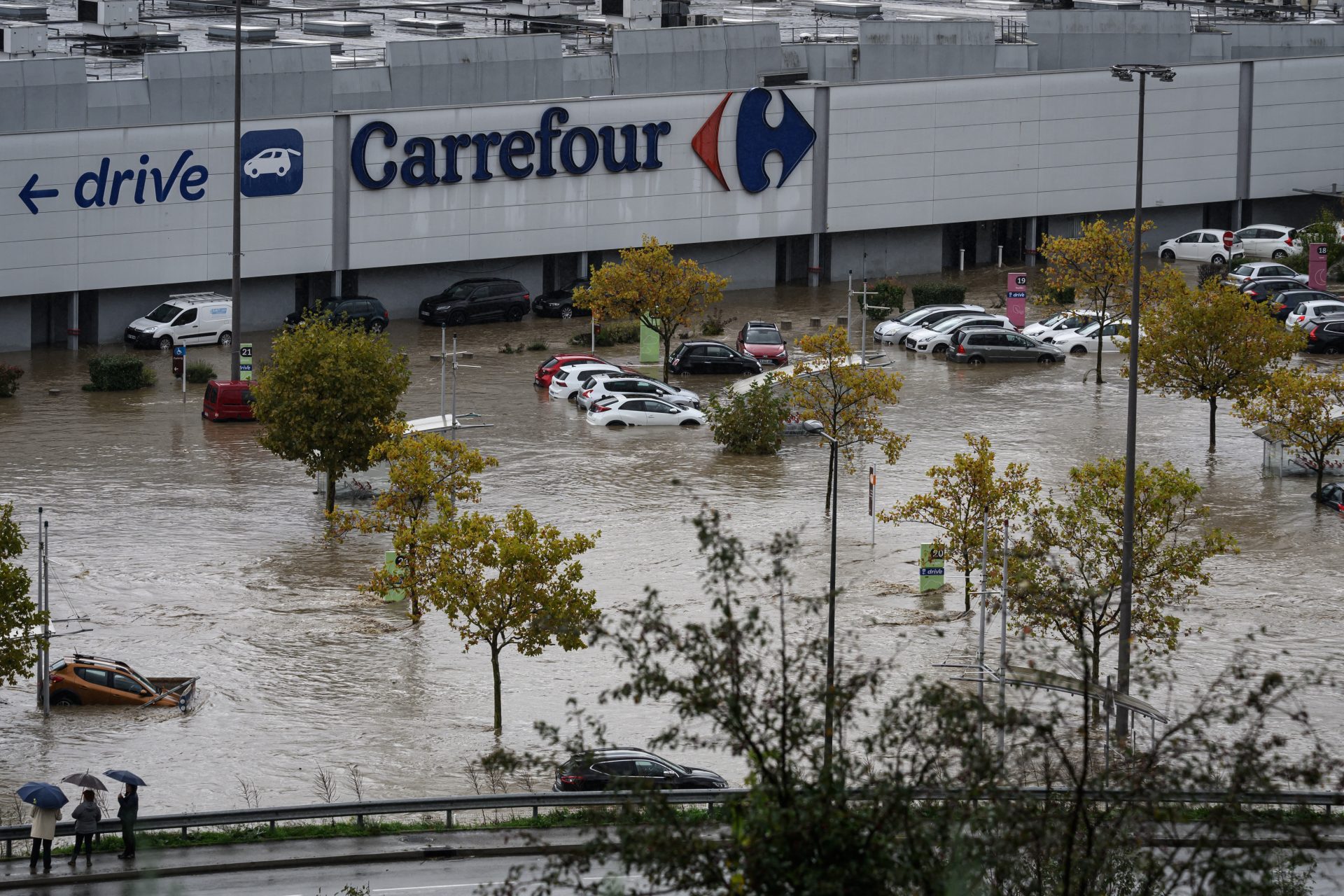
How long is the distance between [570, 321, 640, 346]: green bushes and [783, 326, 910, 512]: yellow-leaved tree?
48.5 ft

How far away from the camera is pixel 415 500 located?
33469 millimetres

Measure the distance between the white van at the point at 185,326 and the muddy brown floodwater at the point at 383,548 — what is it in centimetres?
103

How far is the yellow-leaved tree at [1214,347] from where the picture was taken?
4500 cm

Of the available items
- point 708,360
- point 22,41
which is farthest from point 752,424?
point 22,41

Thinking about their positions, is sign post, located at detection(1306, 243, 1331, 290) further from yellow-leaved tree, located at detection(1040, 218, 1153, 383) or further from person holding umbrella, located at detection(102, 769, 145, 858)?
person holding umbrella, located at detection(102, 769, 145, 858)

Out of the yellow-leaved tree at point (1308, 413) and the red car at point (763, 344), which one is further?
the red car at point (763, 344)

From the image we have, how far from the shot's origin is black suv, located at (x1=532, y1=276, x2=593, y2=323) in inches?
2377

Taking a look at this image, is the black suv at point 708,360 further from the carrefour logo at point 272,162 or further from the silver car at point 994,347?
the carrefour logo at point 272,162

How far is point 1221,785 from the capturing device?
1672 cm

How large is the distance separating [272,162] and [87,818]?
35.1 metres

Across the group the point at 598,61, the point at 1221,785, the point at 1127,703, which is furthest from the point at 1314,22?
the point at 1221,785

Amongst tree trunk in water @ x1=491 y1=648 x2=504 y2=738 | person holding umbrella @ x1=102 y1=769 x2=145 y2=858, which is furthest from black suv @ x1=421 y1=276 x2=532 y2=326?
person holding umbrella @ x1=102 y1=769 x2=145 y2=858

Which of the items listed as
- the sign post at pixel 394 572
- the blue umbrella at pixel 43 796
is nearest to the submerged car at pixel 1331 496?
the sign post at pixel 394 572

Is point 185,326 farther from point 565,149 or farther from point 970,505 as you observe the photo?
point 970,505
